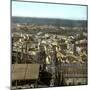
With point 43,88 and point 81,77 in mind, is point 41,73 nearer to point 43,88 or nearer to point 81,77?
point 43,88

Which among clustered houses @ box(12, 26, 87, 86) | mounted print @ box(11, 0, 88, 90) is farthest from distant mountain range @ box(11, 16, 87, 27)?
clustered houses @ box(12, 26, 87, 86)

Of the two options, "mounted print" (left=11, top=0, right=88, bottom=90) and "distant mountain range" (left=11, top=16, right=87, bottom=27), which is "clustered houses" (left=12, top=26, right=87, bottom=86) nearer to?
"mounted print" (left=11, top=0, right=88, bottom=90)

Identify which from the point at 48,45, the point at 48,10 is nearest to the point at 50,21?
the point at 48,10

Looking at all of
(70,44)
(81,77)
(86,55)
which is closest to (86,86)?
(81,77)

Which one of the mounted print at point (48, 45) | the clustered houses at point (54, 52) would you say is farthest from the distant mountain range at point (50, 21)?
the clustered houses at point (54, 52)

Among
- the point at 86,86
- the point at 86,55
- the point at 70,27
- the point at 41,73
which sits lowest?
the point at 86,86

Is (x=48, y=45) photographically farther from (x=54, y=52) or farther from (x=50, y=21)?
(x=50, y=21)

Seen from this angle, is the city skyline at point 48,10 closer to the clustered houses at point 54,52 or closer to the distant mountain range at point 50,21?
the distant mountain range at point 50,21
